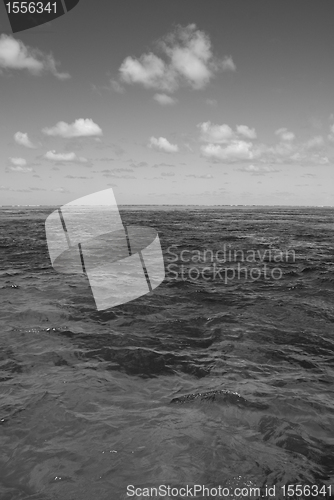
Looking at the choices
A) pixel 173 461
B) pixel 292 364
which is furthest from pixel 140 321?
pixel 173 461

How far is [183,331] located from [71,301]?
3.81m

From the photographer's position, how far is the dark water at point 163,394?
10.6 feet

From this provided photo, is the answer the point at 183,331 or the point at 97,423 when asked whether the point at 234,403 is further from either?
the point at 183,331

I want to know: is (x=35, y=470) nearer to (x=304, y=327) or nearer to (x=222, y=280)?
(x=304, y=327)

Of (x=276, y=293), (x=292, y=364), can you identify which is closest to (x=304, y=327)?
(x=292, y=364)

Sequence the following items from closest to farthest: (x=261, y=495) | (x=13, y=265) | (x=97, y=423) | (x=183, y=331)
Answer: (x=261, y=495), (x=97, y=423), (x=183, y=331), (x=13, y=265)

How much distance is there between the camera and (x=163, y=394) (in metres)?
4.62

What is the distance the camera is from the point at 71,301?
9.01 meters

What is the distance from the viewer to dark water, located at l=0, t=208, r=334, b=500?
3.25m

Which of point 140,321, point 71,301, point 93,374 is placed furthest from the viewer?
point 71,301

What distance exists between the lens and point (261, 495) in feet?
9.89

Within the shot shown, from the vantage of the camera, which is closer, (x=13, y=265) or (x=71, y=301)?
(x=71, y=301)

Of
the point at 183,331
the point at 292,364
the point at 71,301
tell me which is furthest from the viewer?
the point at 71,301

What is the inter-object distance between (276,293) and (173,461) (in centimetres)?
761
